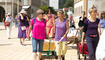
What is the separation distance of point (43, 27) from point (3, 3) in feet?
197

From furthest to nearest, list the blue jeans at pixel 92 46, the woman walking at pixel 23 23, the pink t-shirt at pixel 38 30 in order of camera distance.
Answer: the woman walking at pixel 23 23 < the pink t-shirt at pixel 38 30 < the blue jeans at pixel 92 46

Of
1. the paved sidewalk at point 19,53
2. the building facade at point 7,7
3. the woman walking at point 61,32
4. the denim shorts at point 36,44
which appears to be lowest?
the paved sidewalk at point 19,53

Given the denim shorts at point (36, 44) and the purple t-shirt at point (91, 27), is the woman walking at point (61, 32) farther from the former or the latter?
the purple t-shirt at point (91, 27)

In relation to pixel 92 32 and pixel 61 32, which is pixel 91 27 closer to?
pixel 92 32

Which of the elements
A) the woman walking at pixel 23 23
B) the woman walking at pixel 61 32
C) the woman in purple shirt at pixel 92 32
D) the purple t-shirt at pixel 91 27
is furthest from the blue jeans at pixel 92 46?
the woman walking at pixel 23 23

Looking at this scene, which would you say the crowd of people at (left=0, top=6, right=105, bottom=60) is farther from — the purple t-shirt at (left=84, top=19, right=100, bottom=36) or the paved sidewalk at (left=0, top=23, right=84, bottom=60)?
the paved sidewalk at (left=0, top=23, right=84, bottom=60)

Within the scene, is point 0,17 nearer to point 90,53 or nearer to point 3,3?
point 3,3

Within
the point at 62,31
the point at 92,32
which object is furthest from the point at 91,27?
the point at 62,31

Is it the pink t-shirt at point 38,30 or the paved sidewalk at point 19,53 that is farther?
the paved sidewalk at point 19,53

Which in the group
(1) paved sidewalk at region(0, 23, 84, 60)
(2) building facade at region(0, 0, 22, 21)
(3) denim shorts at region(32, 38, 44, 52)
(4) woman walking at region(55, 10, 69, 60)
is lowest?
(1) paved sidewalk at region(0, 23, 84, 60)

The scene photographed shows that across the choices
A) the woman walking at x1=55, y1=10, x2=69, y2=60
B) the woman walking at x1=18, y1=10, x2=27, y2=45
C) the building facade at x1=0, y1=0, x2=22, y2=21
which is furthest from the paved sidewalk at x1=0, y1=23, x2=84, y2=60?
the building facade at x1=0, y1=0, x2=22, y2=21

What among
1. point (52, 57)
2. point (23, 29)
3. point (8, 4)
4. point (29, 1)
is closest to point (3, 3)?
point (8, 4)

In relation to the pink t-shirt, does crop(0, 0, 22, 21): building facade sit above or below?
above

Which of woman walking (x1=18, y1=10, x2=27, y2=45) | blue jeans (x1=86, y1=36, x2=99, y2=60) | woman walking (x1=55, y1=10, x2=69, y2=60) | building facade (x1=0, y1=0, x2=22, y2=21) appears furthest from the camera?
building facade (x1=0, y1=0, x2=22, y2=21)
